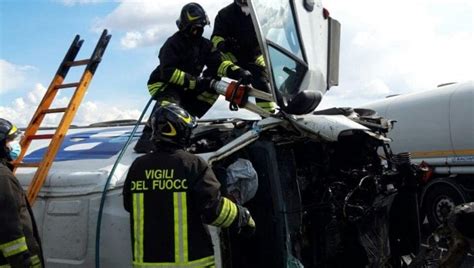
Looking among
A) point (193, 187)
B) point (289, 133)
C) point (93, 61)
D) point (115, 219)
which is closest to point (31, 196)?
point (115, 219)

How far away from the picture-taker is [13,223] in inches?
118

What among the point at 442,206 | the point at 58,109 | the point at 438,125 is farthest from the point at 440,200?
the point at 58,109

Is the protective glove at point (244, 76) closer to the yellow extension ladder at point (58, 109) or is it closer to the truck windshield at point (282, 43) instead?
the truck windshield at point (282, 43)

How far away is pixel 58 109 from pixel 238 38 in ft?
6.10

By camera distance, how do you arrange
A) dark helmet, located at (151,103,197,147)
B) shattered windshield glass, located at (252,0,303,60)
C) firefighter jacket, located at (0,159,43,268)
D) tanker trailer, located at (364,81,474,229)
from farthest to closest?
tanker trailer, located at (364,81,474,229) < shattered windshield glass, located at (252,0,303,60) < dark helmet, located at (151,103,197,147) < firefighter jacket, located at (0,159,43,268)

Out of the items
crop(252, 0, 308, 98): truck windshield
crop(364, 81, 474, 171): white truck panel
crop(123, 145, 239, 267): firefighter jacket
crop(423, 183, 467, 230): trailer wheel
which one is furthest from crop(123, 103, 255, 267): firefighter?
crop(364, 81, 474, 171): white truck panel

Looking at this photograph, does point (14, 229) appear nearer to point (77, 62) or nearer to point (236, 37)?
point (77, 62)

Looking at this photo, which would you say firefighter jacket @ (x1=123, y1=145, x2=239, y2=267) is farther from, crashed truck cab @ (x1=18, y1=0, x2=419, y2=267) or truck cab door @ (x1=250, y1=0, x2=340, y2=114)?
truck cab door @ (x1=250, y1=0, x2=340, y2=114)

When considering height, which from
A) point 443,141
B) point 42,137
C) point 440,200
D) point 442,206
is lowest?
point 442,206

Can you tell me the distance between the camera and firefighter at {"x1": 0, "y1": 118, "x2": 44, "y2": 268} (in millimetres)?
2982

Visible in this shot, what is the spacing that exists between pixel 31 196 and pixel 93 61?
119 cm

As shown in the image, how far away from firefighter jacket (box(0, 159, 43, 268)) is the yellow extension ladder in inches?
30.2

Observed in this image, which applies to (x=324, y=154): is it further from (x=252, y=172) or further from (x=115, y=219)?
(x=115, y=219)

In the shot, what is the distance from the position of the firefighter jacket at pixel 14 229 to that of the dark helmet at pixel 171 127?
0.84 m
